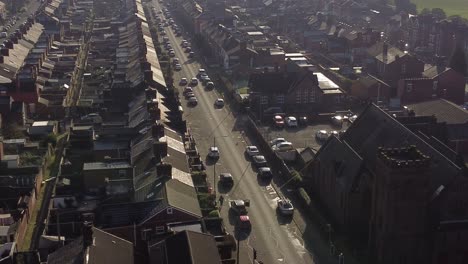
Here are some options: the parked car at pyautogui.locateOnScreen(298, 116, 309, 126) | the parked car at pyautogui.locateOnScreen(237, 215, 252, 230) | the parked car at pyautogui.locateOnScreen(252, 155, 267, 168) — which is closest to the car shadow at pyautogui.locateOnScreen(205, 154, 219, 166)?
the parked car at pyautogui.locateOnScreen(252, 155, 267, 168)

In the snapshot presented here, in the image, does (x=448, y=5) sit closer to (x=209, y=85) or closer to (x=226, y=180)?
(x=209, y=85)

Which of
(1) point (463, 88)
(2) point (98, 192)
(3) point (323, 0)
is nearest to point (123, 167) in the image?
(2) point (98, 192)

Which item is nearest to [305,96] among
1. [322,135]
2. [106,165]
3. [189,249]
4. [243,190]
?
[322,135]

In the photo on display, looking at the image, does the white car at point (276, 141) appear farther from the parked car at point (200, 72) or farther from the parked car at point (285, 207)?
the parked car at point (200, 72)

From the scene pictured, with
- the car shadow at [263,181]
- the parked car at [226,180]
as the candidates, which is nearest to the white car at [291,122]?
the car shadow at [263,181]

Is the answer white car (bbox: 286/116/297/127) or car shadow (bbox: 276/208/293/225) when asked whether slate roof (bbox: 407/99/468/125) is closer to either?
white car (bbox: 286/116/297/127)

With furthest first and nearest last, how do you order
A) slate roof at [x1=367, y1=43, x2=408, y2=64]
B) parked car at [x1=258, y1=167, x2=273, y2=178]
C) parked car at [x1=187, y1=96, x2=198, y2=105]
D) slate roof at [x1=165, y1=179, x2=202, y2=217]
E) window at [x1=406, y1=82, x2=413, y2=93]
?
slate roof at [x1=367, y1=43, x2=408, y2=64], parked car at [x1=187, y1=96, x2=198, y2=105], window at [x1=406, y1=82, x2=413, y2=93], parked car at [x1=258, y1=167, x2=273, y2=178], slate roof at [x1=165, y1=179, x2=202, y2=217]
